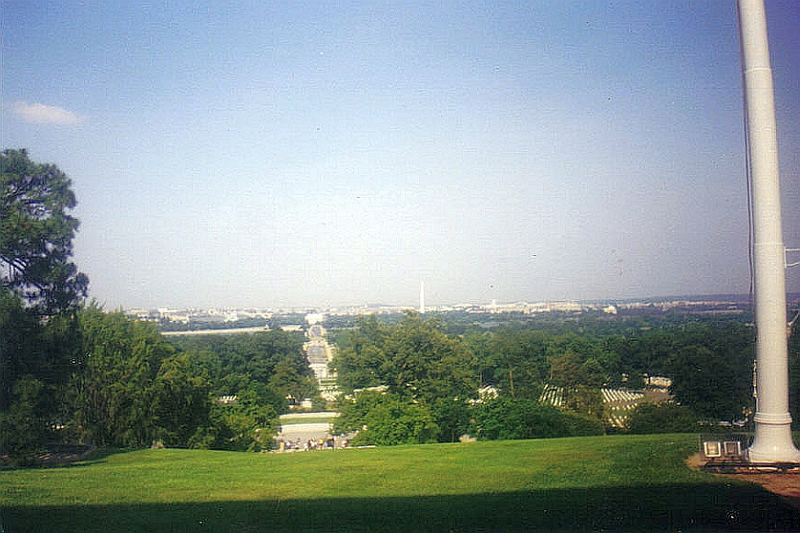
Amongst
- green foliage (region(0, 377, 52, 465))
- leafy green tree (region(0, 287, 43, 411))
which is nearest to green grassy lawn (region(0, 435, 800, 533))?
green foliage (region(0, 377, 52, 465))

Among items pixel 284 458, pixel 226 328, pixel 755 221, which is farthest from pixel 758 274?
pixel 226 328

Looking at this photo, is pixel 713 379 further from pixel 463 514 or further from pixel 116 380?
pixel 116 380

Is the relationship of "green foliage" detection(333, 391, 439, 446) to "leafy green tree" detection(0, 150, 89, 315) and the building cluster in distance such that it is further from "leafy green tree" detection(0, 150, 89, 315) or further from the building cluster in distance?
"leafy green tree" detection(0, 150, 89, 315)

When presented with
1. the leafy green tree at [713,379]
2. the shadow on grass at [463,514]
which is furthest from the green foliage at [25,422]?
the leafy green tree at [713,379]

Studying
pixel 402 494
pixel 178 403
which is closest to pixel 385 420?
pixel 402 494

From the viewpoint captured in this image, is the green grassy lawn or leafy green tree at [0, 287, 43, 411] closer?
the green grassy lawn

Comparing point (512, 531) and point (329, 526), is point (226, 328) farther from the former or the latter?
point (512, 531)
